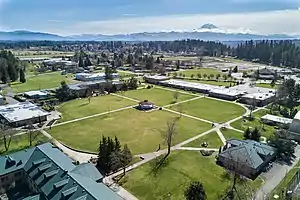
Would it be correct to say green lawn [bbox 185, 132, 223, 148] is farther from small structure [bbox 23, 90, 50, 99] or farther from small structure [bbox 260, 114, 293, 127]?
small structure [bbox 23, 90, 50, 99]

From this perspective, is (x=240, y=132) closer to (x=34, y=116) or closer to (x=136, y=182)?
(x=136, y=182)

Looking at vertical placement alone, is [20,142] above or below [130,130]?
below

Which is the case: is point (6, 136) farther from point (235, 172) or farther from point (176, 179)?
point (235, 172)

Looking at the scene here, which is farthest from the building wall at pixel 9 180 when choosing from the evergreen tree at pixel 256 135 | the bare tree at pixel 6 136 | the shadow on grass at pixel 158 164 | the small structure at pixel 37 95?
the small structure at pixel 37 95

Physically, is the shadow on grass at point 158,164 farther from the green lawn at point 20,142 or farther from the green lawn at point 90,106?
the green lawn at point 90,106

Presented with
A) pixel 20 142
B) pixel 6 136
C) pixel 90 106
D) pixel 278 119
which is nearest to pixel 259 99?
pixel 278 119

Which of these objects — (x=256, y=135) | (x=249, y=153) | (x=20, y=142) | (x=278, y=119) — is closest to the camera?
(x=249, y=153)
